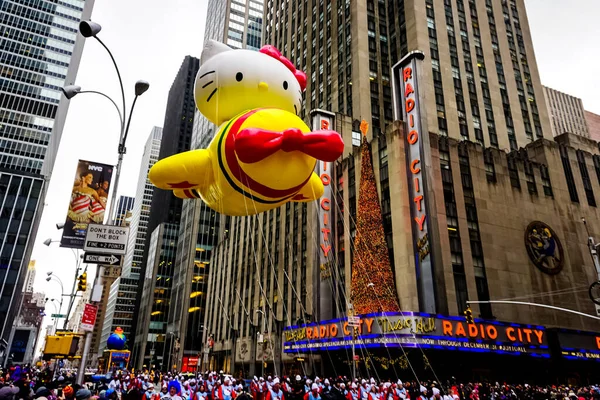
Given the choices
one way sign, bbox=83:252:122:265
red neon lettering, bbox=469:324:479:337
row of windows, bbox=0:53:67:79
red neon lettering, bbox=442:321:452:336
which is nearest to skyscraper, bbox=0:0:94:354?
row of windows, bbox=0:53:67:79

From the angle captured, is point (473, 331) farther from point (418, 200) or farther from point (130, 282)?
point (130, 282)

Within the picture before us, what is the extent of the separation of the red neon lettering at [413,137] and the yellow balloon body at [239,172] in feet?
96.6

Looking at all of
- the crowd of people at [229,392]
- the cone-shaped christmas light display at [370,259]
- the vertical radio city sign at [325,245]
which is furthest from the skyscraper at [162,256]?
the crowd of people at [229,392]

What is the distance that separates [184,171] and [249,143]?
2.01 meters

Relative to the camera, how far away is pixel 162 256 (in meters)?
116

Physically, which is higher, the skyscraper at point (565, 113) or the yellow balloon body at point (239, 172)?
the skyscraper at point (565, 113)

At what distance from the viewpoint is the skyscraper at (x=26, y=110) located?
84.5 m

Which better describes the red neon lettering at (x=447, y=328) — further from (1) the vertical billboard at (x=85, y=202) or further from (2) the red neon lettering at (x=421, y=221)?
(1) the vertical billboard at (x=85, y=202)

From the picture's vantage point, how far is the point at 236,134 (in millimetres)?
7945

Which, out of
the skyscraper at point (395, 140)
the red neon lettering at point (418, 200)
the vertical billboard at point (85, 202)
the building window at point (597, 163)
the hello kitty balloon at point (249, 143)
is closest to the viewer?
the hello kitty balloon at point (249, 143)

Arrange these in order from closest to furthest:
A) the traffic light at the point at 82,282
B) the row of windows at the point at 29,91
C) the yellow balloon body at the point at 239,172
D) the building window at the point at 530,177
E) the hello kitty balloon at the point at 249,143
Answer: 1. the hello kitty balloon at the point at 249,143
2. the yellow balloon body at the point at 239,172
3. the traffic light at the point at 82,282
4. the building window at the point at 530,177
5. the row of windows at the point at 29,91

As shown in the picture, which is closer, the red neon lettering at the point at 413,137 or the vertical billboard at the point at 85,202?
the vertical billboard at the point at 85,202

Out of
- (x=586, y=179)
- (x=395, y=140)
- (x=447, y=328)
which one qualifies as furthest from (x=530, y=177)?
(x=447, y=328)

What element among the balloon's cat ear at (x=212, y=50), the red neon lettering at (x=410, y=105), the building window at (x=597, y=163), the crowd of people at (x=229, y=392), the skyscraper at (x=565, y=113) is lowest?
the crowd of people at (x=229, y=392)
